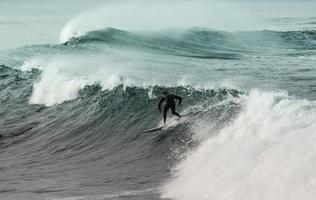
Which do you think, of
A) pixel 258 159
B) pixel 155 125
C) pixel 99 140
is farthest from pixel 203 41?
pixel 258 159

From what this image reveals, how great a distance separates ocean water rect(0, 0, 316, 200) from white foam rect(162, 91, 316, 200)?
30 millimetres

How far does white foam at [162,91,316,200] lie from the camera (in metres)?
12.0

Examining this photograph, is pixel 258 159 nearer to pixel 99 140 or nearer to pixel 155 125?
pixel 155 125

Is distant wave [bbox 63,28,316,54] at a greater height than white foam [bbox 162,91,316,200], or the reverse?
distant wave [bbox 63,28,316,54]

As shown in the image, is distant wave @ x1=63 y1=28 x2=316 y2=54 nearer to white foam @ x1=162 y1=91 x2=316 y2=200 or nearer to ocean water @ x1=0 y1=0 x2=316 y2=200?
ocean water @ x1=0 y1=0 x2=316 y2=200

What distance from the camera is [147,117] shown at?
2142 centimetres

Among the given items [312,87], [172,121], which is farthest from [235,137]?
[312,87]

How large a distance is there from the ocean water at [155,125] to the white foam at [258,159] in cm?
3

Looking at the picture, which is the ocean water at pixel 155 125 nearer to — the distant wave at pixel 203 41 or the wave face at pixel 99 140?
the wave face at pixel 99 140

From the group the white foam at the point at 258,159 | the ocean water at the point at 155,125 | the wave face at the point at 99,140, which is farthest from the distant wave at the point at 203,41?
the white foam at the point at 258,159

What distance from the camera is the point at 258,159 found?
44.7 ft

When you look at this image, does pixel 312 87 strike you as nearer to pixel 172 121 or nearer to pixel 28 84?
pixel 172 121

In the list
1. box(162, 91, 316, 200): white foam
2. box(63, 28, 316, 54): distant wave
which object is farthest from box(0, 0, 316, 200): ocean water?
box(63, 28, 316, 54): distant wave

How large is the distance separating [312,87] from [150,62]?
13748 millimetres
